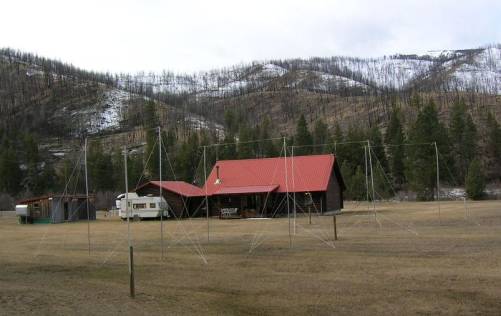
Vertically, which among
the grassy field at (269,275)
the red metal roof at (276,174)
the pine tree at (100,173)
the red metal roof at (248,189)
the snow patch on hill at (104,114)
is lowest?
the grassy field at (269,275)

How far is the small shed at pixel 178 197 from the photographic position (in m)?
48.8

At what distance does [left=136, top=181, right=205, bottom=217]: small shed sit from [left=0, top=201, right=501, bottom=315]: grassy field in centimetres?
2181

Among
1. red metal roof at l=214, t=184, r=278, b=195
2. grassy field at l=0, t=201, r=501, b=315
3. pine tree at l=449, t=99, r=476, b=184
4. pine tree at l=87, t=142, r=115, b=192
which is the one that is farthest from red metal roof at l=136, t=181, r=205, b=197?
pine tree at l=449, t=99, r=476, b=184

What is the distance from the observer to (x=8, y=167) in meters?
81.9

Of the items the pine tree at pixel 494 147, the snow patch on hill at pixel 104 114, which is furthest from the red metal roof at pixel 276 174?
the snow patch on hill at pixel 104 114

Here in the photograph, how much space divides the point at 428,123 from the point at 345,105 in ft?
282

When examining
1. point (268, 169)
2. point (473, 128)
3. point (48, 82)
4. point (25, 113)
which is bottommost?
point (268, 169)

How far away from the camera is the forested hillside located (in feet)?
242

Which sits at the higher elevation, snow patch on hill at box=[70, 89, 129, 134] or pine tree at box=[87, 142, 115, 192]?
snow patch on hill at box=[70, 89, 129, 134]

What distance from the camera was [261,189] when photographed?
150ft

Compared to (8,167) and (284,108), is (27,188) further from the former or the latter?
(284,108)

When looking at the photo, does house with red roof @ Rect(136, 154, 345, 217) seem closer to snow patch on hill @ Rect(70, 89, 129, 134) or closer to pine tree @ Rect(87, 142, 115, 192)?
pine tree @ Rect(87, 142, 115, 192)

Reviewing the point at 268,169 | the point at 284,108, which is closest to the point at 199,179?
the point at 268,169

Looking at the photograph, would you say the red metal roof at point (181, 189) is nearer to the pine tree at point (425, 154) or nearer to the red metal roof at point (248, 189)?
the red metal roof at point (248, 189)
